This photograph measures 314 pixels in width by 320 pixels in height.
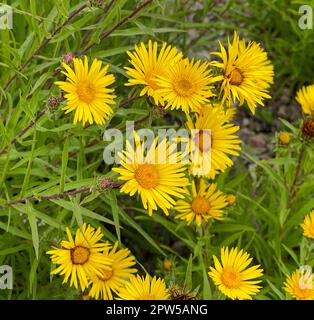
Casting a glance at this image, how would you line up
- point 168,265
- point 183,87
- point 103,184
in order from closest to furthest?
1. point 103,184
2. point 183,87
3. point 168,265

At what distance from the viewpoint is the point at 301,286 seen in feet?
6.09

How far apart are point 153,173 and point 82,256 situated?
353mm

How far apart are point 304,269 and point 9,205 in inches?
38.4

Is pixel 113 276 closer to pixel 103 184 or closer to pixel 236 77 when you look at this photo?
pixel 103 184

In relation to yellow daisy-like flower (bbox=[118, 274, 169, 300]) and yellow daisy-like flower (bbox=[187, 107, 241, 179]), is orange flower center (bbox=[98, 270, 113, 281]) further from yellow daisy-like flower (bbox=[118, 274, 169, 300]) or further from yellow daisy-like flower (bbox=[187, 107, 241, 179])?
yellow daisy-like flower (bbox=[187, 107, 241, 179])

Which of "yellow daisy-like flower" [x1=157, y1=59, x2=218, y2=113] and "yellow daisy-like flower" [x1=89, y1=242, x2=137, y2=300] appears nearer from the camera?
"yellow daisy-like flower" [x1=157, y1=59, x2=218, y2=113]

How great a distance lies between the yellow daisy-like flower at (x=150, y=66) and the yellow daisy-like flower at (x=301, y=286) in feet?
2.39

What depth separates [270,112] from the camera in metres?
3.30

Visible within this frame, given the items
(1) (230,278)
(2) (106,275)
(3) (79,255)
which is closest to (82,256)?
(3) (79,255)

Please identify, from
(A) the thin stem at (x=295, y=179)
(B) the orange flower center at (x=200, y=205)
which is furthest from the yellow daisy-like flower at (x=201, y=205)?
(A) the thin stem at (x=295, y=179)

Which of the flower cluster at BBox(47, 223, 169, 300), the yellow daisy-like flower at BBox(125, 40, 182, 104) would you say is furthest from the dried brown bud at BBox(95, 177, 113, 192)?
the yellow daisy-like flower at BBox(125, 40, 182, 104)

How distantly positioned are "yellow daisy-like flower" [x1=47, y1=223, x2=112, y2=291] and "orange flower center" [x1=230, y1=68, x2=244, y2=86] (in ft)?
1.97

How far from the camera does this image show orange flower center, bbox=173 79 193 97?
1667 mm

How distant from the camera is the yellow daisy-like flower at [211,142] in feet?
5.93
